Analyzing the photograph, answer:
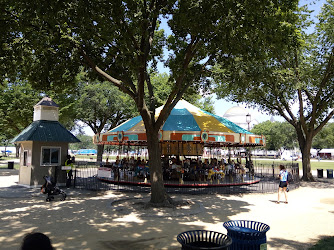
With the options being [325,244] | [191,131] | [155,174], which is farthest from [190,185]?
[325,244]

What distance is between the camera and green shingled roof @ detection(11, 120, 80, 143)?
52.3 ft

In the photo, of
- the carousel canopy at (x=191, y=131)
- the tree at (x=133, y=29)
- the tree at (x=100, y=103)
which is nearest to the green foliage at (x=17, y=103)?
the tree at (x=100, y=103)

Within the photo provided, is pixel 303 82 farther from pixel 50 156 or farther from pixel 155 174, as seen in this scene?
pixel 50 156

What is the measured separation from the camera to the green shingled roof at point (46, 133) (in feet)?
52.3

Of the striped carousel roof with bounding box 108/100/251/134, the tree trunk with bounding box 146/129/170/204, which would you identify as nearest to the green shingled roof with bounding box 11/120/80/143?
the striped carousel roof with bounding box 108/100/251/134

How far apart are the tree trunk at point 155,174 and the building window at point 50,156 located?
806 cm

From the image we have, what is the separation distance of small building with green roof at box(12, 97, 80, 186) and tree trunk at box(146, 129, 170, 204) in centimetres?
753

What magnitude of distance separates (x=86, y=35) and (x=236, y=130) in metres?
11.6

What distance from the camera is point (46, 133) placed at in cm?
1655

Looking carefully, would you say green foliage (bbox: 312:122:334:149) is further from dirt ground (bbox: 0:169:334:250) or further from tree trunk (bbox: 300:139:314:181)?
dirt ground (bbox: 0:169:334:250)

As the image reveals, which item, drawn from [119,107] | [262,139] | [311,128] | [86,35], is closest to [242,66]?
[86,35]

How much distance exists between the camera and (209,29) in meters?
9.61

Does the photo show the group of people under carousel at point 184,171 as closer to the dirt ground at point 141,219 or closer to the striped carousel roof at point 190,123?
the striped carousel roof at point 190,123

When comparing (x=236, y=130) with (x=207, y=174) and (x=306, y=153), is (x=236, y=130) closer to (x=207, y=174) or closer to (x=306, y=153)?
(x=207, y=174)
